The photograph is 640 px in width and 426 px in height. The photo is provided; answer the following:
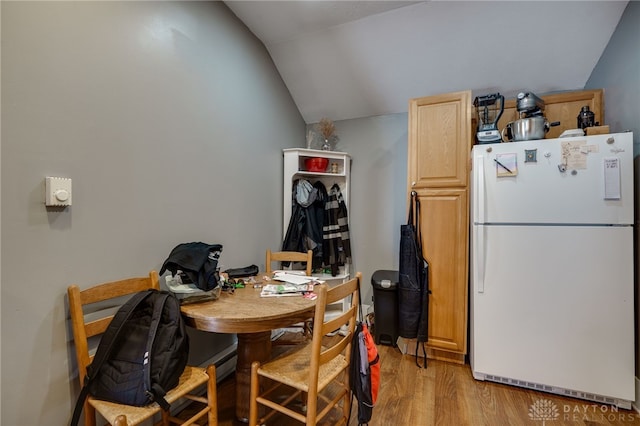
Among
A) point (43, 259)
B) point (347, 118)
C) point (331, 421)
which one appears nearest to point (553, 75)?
point (347, 118)

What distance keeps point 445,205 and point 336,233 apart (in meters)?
1.14

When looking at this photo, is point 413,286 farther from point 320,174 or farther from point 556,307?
point 320,174

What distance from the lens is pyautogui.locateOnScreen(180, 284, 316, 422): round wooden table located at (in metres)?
1.25

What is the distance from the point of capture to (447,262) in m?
2.28

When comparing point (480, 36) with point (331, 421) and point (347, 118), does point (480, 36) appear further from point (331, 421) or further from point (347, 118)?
point (331, 421)

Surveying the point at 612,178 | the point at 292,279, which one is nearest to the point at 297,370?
the point at 292,279

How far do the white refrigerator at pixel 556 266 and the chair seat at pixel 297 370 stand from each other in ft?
4.00

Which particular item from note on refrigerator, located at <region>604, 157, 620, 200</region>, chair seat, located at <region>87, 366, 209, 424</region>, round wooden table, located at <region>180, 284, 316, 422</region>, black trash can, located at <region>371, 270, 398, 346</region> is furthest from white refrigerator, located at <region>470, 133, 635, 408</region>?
chair seat, located at <region>87, 366, 209, 424</region>

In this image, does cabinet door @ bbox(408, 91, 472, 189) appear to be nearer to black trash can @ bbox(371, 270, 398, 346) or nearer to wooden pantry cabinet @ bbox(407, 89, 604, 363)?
wooden pantry cabinet @ bbox(407, 89, 604, 363)

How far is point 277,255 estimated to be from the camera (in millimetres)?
2402

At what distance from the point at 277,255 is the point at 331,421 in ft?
4.03

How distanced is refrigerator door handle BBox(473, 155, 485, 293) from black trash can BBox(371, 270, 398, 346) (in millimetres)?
688

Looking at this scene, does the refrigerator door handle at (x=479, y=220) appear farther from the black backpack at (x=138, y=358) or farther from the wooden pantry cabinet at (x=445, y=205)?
the black backpack at (x=138, y=358)

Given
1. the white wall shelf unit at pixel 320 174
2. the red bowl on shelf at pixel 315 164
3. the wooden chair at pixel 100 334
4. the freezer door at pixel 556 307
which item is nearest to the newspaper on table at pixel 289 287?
the wooden chair at pixel 100 334
